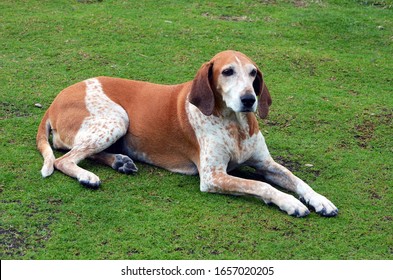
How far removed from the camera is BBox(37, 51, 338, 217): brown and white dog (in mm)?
7070

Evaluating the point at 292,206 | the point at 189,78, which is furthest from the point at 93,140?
the point at 189,78

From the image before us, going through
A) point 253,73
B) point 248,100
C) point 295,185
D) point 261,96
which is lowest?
point 295,185

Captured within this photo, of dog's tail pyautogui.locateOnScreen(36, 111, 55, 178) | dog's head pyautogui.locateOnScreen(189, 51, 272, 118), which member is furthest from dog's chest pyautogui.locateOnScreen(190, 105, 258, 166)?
dog's tail pyautogui.locateOnScreen(36, 111, 55, 178)

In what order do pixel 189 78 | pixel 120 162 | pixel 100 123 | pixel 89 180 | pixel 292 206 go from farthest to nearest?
pixel 189 78 → pixel 100 123 → pixel 120 162 → pixel 89 180 → pixel 292 206

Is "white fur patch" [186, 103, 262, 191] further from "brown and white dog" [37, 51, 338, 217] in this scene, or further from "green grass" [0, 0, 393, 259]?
"green grass" [0, 0, 393, 259]

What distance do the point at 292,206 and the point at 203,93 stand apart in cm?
148

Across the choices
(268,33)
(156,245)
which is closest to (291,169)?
(156,245)

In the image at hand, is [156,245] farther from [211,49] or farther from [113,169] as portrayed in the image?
[211,49]

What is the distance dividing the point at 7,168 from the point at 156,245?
2276 mm

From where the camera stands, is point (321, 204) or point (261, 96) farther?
point (261, 96)

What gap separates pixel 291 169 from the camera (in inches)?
314

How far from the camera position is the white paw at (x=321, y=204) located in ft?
22.0

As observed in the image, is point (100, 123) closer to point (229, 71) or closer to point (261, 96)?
point (229, 71)

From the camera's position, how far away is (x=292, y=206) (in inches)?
262
